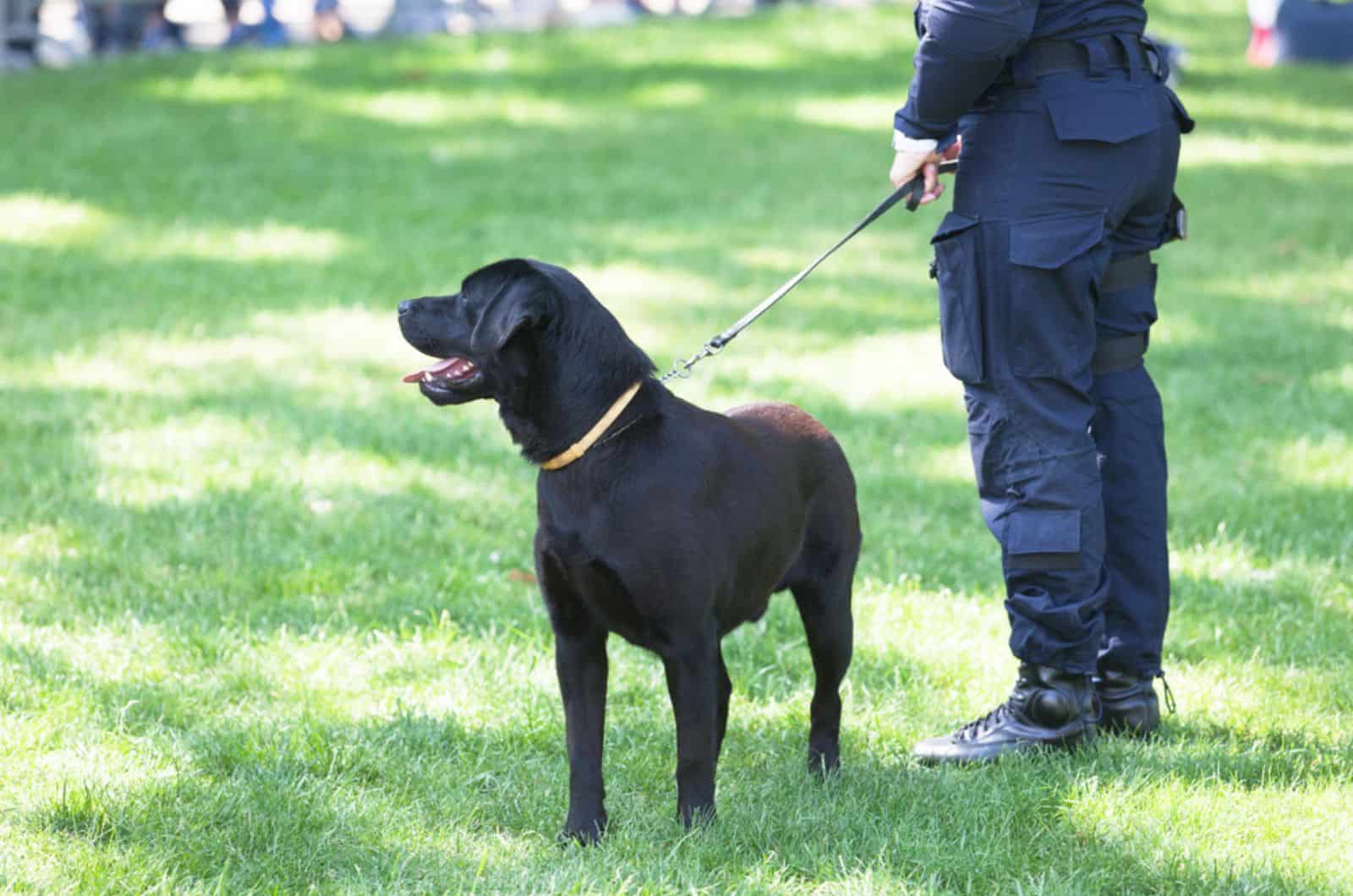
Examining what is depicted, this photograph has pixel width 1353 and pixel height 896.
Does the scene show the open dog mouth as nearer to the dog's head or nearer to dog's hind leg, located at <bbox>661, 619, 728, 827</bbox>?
the dog's head

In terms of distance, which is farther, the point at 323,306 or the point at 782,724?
the point at 323,306

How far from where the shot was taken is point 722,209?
1145 centimetres

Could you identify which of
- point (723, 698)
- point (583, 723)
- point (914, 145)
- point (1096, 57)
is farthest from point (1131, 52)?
point (583, 723)

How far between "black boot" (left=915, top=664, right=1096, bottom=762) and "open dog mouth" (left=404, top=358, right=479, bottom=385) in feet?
4.95

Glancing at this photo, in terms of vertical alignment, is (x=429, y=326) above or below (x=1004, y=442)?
above

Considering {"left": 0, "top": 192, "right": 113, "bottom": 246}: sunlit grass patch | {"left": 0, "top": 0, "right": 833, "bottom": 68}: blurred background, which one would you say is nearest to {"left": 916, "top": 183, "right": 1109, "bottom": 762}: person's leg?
{"left": 0, "top": 192, "right": 113, "bottom": 246}: sunlit grass patch

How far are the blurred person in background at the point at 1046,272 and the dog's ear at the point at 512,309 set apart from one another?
0.99 metres

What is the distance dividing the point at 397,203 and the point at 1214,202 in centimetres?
597

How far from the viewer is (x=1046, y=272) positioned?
3664 mm

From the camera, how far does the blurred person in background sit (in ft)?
11.9

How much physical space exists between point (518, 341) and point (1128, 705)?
1.90 metres

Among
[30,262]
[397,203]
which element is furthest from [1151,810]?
[397,203]

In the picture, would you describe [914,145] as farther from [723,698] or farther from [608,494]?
[723,698]

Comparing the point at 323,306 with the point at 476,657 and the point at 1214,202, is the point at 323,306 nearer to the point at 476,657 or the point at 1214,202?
the point at 476,657
